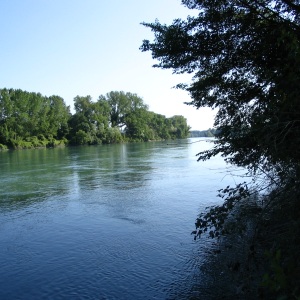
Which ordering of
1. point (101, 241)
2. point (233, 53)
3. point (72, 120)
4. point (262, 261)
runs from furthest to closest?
point (72, 120) < point (101, 241) < point (233, 53) < point (262, 261)

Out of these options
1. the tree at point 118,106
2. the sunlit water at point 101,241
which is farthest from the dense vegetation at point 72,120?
the sunlit water at point 101,241

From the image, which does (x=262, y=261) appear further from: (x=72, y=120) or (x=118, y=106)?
(x=118, y=106)

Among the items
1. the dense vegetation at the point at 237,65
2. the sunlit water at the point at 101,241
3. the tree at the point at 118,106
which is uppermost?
the tree at the point at 118,106

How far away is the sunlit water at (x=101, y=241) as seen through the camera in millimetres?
6918

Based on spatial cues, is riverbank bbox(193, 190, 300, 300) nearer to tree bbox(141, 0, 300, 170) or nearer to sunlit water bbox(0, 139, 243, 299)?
sunlit water bbox(0, 139, 243, 299)

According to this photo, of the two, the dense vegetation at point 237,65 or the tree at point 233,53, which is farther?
the tree at point 233,53

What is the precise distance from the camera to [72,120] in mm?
94875

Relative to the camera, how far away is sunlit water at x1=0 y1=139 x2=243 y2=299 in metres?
6.92

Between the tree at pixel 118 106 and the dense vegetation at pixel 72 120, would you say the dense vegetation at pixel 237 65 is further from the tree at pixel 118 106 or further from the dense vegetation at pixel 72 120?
the tree at pixel 118 106

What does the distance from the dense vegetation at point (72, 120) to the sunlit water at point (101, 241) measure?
202 feet

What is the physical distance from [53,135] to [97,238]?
3215 inches

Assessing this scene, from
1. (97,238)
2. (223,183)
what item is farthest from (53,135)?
(97,238)

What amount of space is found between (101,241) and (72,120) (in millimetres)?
88609

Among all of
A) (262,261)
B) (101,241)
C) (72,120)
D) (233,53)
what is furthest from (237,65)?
(72,120)
